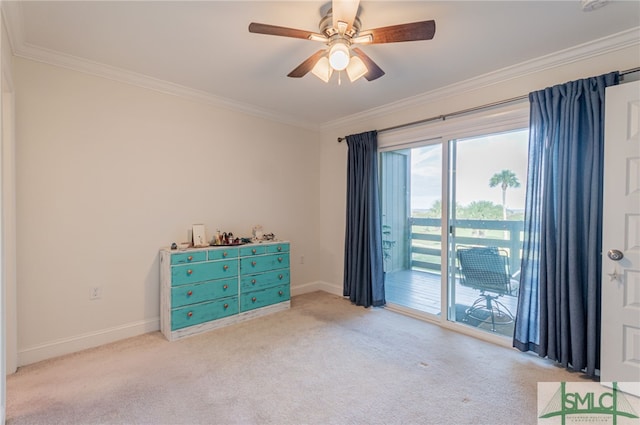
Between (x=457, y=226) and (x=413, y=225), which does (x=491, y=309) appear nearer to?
(x=457, y=226)

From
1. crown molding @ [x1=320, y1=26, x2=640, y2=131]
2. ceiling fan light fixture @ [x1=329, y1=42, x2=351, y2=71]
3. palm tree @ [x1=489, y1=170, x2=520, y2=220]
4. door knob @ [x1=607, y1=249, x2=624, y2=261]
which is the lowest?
door knob @ [x1=607, y1=249, x2=624, y2=261]

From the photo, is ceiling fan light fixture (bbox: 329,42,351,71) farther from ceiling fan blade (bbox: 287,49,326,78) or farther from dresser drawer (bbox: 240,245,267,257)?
dresser drawer (bbox: 240,245,267,257)

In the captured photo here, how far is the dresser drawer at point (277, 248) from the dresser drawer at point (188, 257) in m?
0.78

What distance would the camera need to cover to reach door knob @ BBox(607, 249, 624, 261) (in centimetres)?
206

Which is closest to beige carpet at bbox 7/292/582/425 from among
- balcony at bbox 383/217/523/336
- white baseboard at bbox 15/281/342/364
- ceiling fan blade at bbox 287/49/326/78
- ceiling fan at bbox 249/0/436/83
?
white baseboard at bbox 15/281/342/364

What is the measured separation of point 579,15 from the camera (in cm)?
198

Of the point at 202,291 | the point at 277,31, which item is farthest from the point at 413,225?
the point at 277,31

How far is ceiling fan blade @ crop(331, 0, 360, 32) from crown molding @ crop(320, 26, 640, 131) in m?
1.72

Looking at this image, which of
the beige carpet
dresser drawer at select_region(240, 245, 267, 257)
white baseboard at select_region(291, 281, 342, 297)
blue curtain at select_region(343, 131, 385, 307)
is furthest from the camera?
white baseboard at select_region(291, 281, 342, 297)

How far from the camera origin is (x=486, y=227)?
296cm

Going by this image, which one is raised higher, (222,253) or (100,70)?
(100,70)

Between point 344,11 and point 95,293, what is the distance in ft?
9.87

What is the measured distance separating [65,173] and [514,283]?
408 centimetres

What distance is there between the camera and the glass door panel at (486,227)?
2.79 metres
